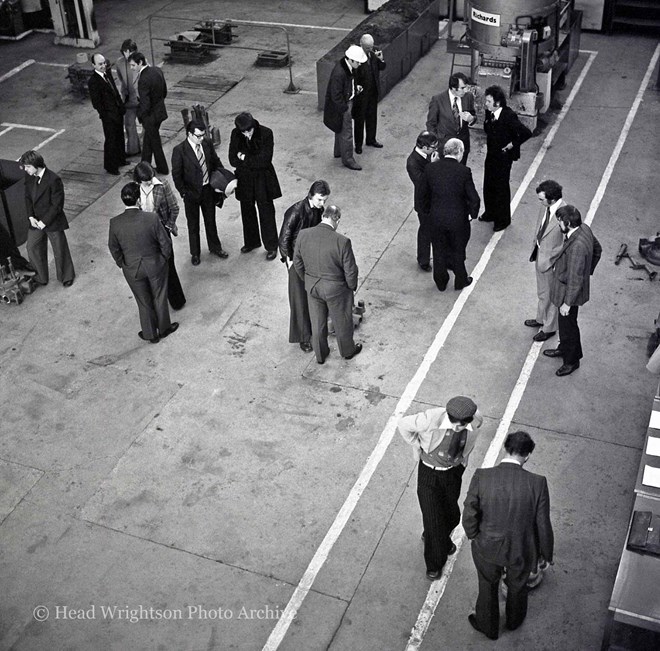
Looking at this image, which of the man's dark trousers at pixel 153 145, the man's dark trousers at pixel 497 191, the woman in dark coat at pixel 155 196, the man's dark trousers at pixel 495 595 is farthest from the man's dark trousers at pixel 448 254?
the man's dark trousers at pixel 153 145

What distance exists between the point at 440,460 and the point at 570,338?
9.89 ft

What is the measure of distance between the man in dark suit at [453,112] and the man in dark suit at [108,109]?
15.7ft

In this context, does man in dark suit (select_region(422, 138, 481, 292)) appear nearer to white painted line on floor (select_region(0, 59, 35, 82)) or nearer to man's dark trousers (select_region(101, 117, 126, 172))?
man's dark trousers (select_region(101, 117, 126, 172))

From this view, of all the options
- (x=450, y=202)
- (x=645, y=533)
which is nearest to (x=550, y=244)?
(x=450, y=202)

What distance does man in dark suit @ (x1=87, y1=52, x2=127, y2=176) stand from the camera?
13.1 metres

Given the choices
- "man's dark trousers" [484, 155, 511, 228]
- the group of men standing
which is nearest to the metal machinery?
"man's dark trousers" [484, 155, 511, 228]

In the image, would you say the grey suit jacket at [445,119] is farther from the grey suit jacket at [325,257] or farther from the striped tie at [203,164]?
the grey suit jacket at [325,257]

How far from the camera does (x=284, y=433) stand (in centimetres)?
890

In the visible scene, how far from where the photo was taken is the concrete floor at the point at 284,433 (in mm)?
7258

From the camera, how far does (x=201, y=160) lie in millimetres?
10719

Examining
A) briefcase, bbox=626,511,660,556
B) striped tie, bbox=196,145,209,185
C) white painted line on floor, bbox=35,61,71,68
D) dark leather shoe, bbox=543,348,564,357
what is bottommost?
dark leather shoe, bbox=543,348,564,357

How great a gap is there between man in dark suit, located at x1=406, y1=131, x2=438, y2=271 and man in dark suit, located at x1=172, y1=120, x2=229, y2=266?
2.31 m

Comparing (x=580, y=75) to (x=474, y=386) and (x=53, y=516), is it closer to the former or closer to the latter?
(x=474, y=386)

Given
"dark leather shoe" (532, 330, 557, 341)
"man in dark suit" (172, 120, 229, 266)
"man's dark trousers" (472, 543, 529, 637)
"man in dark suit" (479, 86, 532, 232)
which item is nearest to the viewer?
"man's dark trousers" (472, 543, 529, 637)
